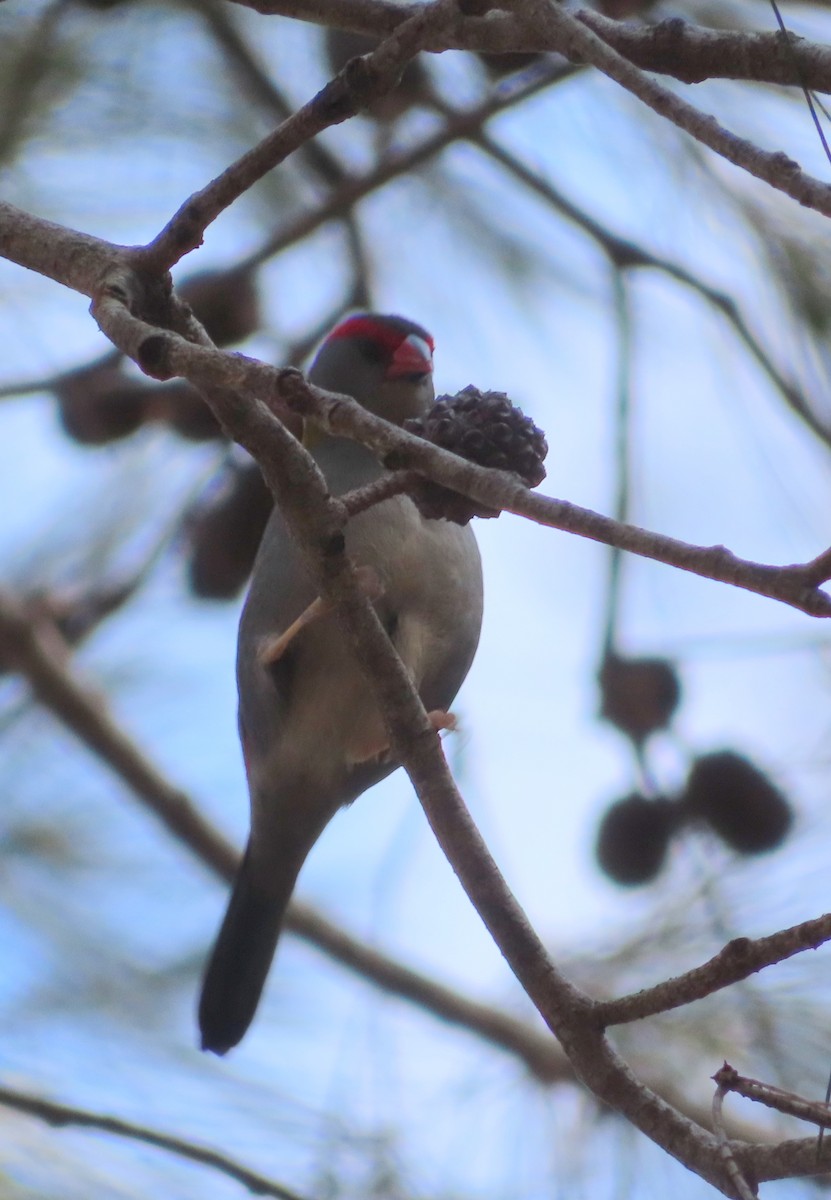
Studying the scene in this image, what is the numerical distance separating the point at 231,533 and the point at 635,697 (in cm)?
86

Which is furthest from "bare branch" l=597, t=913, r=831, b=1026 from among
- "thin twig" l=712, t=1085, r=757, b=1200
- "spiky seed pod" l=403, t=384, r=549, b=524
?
"spiky seed pod" l=403, t=384, r=549, b=524

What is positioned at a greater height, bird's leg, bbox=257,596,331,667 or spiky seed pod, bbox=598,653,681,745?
spiky seed pod, bbox=598,653,681,745

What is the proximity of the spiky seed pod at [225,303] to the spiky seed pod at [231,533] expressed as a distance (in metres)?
0.25

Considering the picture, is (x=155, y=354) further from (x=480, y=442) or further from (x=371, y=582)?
(x=371, y=582)

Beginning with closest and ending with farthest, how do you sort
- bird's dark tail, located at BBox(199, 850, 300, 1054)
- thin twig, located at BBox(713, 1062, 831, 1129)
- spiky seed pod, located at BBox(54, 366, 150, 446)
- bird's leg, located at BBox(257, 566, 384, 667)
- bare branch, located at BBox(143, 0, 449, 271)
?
thin twig, located at BBox(713, 1062, 831, 1129)
bare branch, located at BBox(143, 0, 449, 271)
bird's leg, located at BBox(257, 566, 384, 667)
bird's dark tail, located at BBox(199, 850, 300, 1054)
spiky seed pod, located at BBox(54, 366, 150, 446)

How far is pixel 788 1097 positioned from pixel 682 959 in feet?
5.53

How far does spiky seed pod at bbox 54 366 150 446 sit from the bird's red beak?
1.65 feet

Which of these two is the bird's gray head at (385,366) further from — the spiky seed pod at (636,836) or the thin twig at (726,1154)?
the thin twig at (726,1154)

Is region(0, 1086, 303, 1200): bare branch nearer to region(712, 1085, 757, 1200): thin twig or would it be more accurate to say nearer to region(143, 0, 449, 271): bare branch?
region(712, 1085, 757, 1200): thin twig

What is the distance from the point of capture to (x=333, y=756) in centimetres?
224

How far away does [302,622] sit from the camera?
2.03 metres

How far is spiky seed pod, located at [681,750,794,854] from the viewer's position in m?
2.42

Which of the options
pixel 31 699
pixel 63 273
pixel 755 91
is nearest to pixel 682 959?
pixel 31 699

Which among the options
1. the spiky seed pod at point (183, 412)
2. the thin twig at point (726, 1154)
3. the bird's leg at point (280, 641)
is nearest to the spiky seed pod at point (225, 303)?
the spiky seed pod at point (183, 412)
